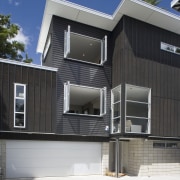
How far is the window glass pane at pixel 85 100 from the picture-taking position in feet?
49.3

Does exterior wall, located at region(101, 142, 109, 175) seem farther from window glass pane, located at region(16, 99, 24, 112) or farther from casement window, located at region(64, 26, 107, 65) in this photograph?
window glass pane, located at region(16, 99, 24, 112)

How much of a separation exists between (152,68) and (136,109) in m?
2.38

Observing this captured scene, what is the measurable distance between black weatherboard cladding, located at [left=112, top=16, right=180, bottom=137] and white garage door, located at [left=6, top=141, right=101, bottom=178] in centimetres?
355

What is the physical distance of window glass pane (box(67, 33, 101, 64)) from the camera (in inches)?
607

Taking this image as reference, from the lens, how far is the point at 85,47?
55.8ft

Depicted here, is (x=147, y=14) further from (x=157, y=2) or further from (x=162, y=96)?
(x=157, y=2)

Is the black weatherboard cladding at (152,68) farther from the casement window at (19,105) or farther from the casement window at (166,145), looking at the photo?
the casement window at (19,105)

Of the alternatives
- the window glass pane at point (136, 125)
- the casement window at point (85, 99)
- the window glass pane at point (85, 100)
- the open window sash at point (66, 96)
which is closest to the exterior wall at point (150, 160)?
the window glass pane at point (136, 125)

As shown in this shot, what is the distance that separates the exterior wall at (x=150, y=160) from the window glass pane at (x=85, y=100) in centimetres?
358

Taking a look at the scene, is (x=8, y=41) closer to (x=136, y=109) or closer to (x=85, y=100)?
(x=85, y=100)

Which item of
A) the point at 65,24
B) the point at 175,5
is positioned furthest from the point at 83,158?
the point at 175,5

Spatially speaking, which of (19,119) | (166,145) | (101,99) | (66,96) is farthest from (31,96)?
(166,145)

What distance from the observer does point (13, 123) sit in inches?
478

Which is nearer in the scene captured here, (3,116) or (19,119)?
(3,116)
